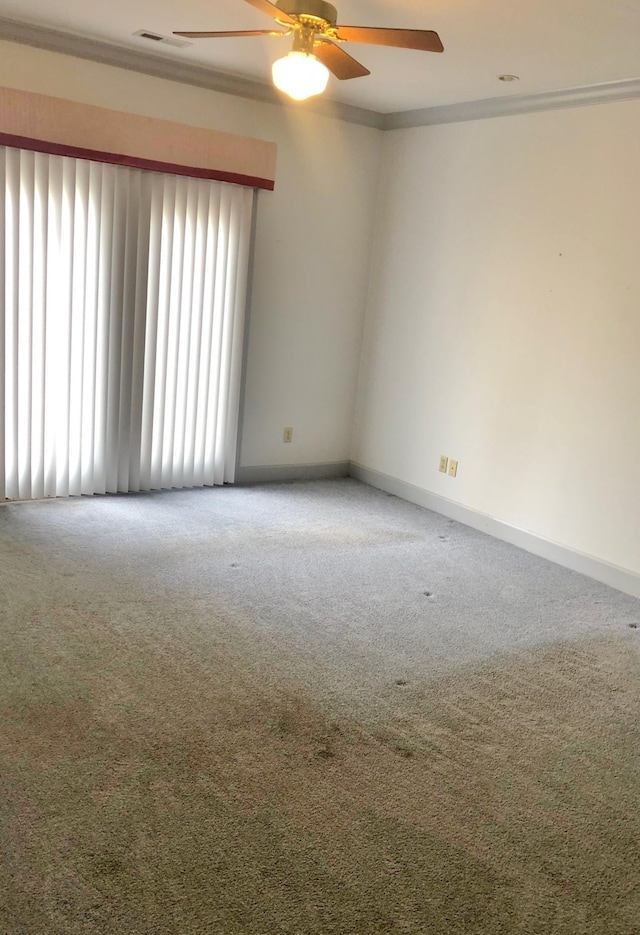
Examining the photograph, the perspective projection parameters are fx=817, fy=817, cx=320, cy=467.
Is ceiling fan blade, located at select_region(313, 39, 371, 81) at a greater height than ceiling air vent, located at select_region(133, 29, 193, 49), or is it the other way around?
ceiling air vent, located at select_region(133, 29, 193, 49)

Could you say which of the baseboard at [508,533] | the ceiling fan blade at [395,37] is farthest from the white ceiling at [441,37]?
the baseboard at [508,533]

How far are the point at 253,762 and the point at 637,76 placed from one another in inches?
145

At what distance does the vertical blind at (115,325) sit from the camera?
452 cm

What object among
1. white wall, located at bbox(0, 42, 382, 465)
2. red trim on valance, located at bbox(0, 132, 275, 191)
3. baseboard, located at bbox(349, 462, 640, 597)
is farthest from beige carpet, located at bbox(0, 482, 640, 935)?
red trim on valance, located at bbox(0, 132, 275, 191)

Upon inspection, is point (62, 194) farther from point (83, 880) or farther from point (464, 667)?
point (83, 880)

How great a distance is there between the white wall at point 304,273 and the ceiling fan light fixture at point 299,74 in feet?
6.86

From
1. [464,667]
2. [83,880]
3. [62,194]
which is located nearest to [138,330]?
[62,194]

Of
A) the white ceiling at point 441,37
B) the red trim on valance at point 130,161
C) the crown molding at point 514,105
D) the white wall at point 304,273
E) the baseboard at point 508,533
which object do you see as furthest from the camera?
the white wall at point 304,273

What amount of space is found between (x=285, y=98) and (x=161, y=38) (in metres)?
1.08

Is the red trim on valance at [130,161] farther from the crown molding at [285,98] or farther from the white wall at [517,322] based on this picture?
the white wall at [517,322]

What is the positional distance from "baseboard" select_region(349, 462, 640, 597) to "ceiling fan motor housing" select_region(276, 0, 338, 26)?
304 cm

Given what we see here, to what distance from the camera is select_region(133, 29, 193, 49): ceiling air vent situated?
167 inches

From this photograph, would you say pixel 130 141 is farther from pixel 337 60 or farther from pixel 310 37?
pixel 310 37

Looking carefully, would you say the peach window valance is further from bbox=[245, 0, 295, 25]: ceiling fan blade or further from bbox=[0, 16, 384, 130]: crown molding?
bbox=[245, 0, 295, 25]: ceiling fan blade
